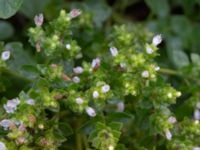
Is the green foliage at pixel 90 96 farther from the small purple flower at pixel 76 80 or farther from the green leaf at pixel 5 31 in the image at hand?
the green leaf at pixel 5 31

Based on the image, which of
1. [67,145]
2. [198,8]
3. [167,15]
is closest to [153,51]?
[67,145]

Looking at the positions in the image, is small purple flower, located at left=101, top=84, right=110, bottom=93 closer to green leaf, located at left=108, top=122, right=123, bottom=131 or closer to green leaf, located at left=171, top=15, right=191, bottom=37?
green leaf, located at left=108, top=122, right=123, bottom=131

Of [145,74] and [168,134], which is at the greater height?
[145,74]

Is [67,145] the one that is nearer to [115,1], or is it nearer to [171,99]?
[171,99]

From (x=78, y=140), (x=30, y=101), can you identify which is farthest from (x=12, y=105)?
(x=78, y=140)

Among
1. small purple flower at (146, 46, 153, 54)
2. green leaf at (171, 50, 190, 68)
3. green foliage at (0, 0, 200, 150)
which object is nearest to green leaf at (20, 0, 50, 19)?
green foliage at (0, 0, 200, 150)

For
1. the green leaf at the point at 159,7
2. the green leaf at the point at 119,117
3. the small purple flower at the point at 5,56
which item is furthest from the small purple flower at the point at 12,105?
the green leaf at the point at 159,7

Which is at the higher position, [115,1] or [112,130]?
[112,130]

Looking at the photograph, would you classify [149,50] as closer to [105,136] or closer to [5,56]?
[105,136]
